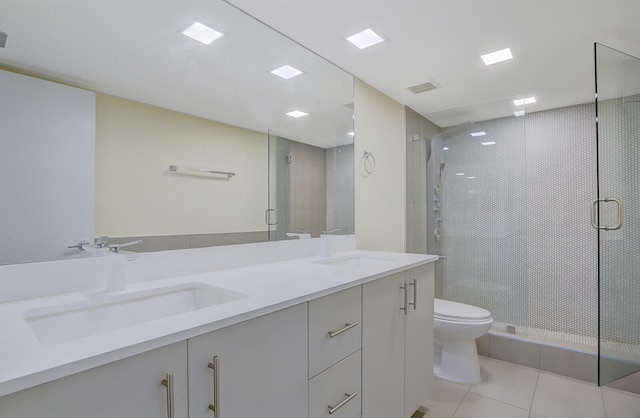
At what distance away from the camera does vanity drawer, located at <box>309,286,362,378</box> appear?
1.09 m

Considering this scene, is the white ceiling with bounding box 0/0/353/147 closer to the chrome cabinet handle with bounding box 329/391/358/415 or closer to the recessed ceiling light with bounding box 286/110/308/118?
the recessed ceiling light with bounding box 286/110/308/118

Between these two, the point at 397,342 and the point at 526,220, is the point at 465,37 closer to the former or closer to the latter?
the point at 397,342

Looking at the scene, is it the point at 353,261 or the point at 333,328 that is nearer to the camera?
the point at 333,328

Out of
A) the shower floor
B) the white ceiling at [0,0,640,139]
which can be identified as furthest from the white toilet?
the white ceiling at [0,0,640,139]

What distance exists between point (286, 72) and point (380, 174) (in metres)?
1.17

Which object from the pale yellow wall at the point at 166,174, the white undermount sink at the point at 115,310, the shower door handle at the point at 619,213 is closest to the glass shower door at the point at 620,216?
the shower door handle at the point at 619,213

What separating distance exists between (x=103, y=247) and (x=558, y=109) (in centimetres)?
367

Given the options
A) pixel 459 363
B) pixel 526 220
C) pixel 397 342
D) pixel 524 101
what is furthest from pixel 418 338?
pixel 524 101

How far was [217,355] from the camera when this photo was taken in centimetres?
80

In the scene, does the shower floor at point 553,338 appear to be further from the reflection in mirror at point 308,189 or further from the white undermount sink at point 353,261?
the reflection in mirror at point 308,189

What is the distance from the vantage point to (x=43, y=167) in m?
1.04

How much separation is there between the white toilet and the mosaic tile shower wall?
665 mm

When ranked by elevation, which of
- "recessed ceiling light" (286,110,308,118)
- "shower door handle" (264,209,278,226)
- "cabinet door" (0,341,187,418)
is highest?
"recessed ceiling light" (286,110,308,118)

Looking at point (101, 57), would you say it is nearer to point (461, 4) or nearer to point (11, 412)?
point (11, 412)
